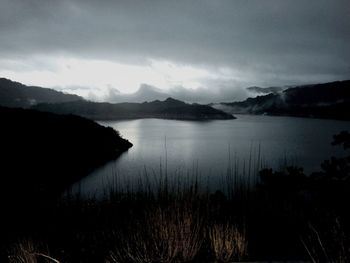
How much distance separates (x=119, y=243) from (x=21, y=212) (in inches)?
218

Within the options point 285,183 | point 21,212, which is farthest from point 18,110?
point 285,183

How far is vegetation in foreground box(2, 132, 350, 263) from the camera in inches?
192

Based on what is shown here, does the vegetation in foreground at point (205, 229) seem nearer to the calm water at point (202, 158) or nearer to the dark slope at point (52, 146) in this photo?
the calm water at point (202, 158)

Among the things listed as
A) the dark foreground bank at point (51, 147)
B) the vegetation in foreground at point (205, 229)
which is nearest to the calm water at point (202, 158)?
the vegetation in foreground at point (205, 229)

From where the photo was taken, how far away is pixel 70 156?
50.5m

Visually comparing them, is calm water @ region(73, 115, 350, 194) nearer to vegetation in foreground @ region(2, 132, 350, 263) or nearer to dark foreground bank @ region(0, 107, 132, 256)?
vegetation in foreground @ region(2, 132, 350, 263)

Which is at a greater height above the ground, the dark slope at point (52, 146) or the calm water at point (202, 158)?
the dark slope at point (52, 146)

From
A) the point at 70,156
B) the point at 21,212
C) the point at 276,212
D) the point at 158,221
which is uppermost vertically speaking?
the point at 158,221

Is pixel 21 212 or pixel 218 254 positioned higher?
pixel 218 254

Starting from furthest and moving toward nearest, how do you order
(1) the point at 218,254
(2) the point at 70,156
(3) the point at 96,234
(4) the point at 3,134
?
(2) the point at 70,156
(4) the point at 3,134
(3) the point at 96,234
(1) the point at 218,254

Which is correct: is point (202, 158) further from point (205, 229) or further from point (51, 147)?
point (205, 229)

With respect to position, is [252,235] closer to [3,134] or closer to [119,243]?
[119,243]

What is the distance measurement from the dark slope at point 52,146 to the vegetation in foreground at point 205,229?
85.6ft

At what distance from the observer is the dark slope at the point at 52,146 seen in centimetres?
3825
